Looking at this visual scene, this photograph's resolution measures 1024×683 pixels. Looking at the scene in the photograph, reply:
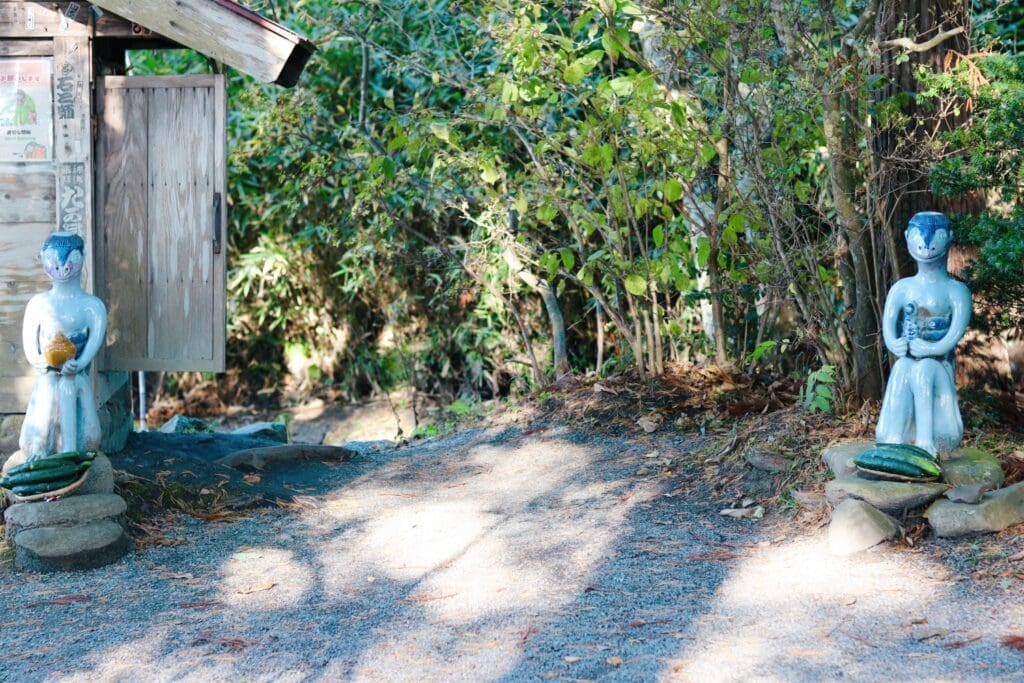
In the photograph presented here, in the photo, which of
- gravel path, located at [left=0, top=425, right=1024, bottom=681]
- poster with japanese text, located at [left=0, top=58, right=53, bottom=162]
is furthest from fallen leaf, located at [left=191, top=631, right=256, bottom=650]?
poster with japanese text, located at [left=0, top=58, right=53, bottom=162]

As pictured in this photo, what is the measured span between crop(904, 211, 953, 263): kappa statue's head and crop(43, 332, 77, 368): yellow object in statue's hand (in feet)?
13.1

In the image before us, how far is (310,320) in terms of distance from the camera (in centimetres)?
1131

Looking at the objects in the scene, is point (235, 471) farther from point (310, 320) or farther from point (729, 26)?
point (310, 320)

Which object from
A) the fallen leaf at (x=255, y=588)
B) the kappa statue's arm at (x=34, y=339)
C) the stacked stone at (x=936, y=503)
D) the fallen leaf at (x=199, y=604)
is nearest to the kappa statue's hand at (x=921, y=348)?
the stacked stone at (x=936, y=503)

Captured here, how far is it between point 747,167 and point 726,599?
2.80 m

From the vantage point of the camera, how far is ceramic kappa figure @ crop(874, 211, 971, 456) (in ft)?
16.3

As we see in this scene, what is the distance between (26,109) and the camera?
5.81m

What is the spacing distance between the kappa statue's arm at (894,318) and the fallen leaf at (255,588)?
302cm

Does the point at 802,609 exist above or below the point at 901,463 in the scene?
below

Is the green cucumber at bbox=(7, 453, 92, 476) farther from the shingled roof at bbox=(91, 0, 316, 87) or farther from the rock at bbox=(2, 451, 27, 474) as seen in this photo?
the shingled roof at bbox=(91, 0, 316, 87)

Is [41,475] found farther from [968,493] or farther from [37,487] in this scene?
[968,493]

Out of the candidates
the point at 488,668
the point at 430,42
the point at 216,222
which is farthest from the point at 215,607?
the point at 430,42

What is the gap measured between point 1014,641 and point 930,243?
1935mm

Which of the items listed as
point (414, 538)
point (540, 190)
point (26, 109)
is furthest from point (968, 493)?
point (26, 109)
